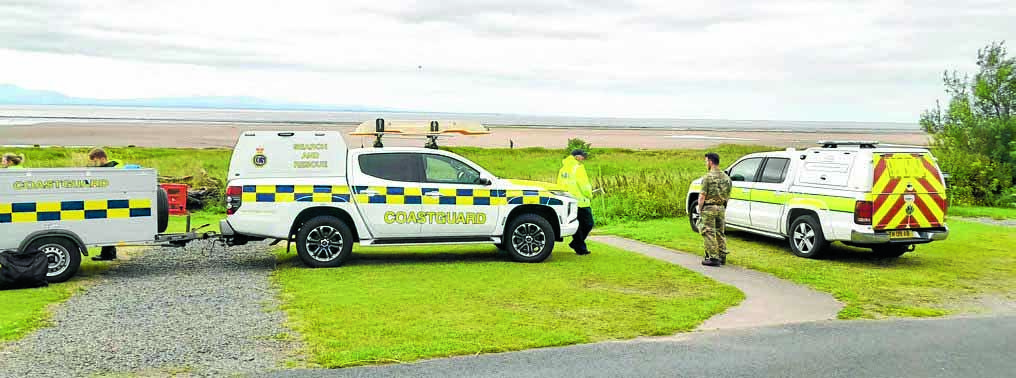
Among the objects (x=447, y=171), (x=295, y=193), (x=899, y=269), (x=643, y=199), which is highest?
(x=447, y=171)

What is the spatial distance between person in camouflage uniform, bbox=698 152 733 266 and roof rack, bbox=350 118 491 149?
3.25m

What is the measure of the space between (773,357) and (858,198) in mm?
6021

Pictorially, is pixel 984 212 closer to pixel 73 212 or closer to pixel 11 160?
pixel 73 212

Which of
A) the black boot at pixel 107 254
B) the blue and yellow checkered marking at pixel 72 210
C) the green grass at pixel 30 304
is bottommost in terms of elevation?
the green grass at pixel 30 304

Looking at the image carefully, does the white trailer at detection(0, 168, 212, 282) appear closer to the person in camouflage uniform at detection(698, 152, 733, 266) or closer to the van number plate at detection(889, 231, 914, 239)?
the person in camouflage uniform at detection(698, 152, 733, 266)

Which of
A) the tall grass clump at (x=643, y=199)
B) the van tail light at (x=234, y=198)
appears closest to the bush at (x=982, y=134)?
the tall grass clump at (x=643, y=199)

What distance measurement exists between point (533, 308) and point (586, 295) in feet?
3.24

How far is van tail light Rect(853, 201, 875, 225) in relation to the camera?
1223cm

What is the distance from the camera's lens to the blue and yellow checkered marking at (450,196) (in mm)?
11984

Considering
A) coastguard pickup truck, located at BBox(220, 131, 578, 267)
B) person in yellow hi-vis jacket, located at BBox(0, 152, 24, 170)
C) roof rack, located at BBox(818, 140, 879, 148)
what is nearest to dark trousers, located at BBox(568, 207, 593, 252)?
coastguard pickup truck, located at BBox(220, 131, 578, 267)

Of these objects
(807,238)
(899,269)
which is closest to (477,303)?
(807,238)

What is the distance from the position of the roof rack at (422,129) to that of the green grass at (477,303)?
5.87ft

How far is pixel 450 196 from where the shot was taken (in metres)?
12.3

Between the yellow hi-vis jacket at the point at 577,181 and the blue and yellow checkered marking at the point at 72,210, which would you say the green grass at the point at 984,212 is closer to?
the yellow hi-vis jacket at the point at 577,181
